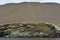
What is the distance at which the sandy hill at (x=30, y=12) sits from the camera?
108cm

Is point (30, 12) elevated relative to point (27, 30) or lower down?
elevated

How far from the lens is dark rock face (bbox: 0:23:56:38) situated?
1.00 meters

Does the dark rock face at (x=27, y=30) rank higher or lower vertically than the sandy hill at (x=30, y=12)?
lower

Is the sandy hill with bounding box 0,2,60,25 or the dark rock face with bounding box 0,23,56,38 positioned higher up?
the sandy hill with bounding box 0,2,60,25

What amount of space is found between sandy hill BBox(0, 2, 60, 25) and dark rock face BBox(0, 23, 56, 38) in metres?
0.05

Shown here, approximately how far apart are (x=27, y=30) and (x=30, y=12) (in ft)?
0.55

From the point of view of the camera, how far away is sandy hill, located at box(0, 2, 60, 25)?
3.54 ft

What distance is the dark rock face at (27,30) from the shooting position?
1.00 m

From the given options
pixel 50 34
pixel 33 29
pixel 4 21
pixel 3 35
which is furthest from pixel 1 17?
pixel 50 34

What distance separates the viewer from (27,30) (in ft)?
3.38

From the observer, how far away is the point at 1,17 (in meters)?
1.10

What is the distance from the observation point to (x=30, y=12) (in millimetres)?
1127

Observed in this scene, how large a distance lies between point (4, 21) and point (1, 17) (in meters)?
0.05

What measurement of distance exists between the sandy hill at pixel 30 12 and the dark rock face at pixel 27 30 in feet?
0.16
